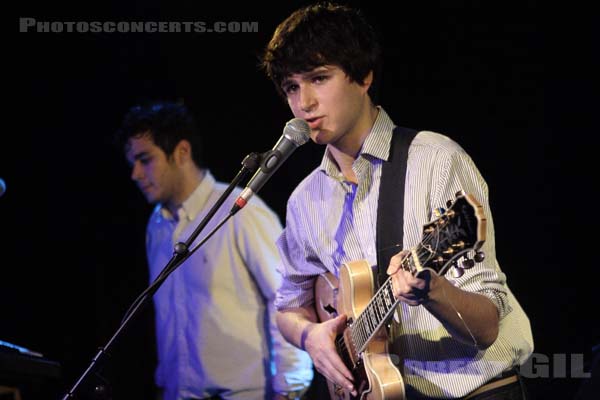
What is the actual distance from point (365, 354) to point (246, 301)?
1923 millimetres

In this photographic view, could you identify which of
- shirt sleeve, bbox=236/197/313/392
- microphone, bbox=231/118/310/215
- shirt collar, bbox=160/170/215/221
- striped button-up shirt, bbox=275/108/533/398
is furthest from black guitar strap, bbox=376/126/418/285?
shirt collar, bbox=160/170/215/221

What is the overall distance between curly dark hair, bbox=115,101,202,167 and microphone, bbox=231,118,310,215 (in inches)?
86.4

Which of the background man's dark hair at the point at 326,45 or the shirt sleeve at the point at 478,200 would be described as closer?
the shirt sleeve at the point at 478,200

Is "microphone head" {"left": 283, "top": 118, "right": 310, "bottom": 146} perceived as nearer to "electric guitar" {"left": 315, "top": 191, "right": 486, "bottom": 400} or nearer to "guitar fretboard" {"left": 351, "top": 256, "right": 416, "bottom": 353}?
"electric guitar" {"left": 315, "top": 191, "right": 486, "bottom": 400}

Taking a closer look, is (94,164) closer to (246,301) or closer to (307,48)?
(246,301)

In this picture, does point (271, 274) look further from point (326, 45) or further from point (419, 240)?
point (419, 240)

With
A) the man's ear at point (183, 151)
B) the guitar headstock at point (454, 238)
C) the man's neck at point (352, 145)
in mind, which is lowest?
the guitar headstock at point (454, 238)

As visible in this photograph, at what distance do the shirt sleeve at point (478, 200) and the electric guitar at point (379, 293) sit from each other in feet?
0.22

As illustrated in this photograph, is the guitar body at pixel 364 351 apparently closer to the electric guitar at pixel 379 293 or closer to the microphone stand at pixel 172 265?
the electric guitar at pixel 379 293

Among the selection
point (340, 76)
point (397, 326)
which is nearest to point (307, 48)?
point (340, 76)

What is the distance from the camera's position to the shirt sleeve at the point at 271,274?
400cm

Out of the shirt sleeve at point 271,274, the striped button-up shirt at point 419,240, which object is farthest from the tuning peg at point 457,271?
the shirt sleeve at point 271,274

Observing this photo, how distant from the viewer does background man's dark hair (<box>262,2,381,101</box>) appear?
2.87 metres

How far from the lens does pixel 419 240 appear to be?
2389 mm
